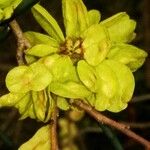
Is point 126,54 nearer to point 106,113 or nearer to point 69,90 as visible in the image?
point 69,90

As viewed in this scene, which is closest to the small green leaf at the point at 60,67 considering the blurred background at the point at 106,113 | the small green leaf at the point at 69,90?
the small green leaf at the point at 69,90

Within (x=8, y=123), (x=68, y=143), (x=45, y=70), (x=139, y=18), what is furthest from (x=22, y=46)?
(x=139, y=18)

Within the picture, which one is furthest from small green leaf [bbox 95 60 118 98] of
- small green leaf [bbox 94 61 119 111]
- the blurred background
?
the blurred background

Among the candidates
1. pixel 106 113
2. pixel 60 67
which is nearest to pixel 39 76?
pixel 60 67

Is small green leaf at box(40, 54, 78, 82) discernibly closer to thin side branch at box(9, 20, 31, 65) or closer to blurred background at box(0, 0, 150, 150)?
thin side branch at box(9, 20, 31, 65)

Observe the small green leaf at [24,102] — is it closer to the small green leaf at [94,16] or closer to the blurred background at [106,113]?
the small green leaf at [94,16]
